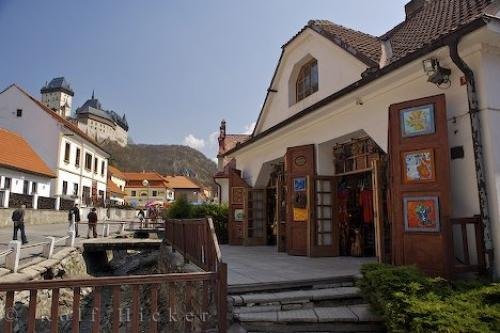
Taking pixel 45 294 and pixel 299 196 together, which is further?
pixel 299 196

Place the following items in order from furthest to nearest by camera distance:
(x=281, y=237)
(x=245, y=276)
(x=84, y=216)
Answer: (x=84, y=216)
(x=281, y=237)
(x=245, y=276)

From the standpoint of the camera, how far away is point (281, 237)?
1168 centimetres

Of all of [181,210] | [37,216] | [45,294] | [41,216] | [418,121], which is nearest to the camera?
[418,121]

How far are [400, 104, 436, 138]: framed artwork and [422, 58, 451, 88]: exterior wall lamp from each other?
15.4 inches

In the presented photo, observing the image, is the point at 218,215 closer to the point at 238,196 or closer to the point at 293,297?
the point at 238,196

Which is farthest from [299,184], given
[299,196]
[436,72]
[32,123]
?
[32,123]

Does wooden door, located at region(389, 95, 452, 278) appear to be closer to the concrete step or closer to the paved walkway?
the concrete step

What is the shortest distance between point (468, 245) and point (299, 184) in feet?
16.7

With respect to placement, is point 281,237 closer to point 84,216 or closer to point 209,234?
point 209,234

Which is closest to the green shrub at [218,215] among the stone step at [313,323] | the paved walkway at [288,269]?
the paved walkway at [288,269]

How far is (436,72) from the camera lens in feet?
19.5

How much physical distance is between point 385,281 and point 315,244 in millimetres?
5249

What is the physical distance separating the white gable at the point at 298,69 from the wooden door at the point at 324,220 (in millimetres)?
2423

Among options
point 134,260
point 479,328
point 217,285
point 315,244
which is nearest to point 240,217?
point 315,244
